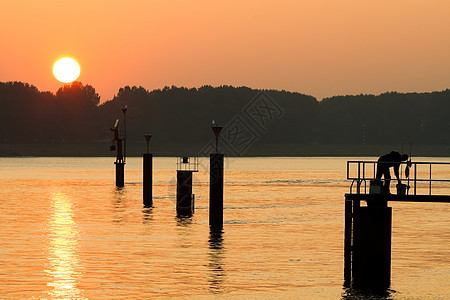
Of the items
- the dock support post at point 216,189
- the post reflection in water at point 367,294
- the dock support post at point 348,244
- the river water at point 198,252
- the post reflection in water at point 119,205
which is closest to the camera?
the post reflection in water at point 367,294

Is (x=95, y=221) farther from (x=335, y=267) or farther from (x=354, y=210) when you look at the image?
(x=354, y=210)

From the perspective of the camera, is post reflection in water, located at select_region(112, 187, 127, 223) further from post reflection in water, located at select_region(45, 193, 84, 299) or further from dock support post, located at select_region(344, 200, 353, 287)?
dock support post, located at select_region(344, 200, 353, 287)

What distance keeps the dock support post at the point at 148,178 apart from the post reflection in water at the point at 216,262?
16483 millimetres

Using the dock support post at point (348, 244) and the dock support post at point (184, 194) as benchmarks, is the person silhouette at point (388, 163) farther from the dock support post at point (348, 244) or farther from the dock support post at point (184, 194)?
the dock support post at point (184, 194)

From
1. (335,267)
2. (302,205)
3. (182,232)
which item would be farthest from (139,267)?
(302,205)

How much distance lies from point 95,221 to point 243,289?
27724 mm

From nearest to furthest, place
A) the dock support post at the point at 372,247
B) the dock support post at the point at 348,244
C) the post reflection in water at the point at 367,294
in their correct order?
the dock support post at the point at 372,247 < the post reflection in water at the point at 367,294 < the dock support post at the point at 348,244

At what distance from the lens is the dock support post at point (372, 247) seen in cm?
2944

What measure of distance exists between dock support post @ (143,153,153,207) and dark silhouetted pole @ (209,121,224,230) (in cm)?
1594

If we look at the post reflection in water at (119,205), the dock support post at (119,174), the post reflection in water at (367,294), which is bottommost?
the post reflection in water at (119,205)

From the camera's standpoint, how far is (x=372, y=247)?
97.2 feet

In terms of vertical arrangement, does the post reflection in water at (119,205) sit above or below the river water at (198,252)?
below

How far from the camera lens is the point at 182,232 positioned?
1949 inches

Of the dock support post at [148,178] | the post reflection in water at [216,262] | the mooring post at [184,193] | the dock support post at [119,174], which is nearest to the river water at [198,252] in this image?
the post reflection in water at [216,262]
